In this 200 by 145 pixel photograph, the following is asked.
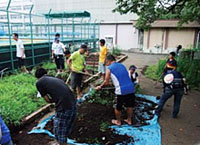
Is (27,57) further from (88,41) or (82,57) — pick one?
(88,41)

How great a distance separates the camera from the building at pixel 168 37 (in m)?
17.2

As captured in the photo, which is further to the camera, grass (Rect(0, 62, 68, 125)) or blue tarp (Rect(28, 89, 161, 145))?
grass (Rect(0, 62, 68, 125))

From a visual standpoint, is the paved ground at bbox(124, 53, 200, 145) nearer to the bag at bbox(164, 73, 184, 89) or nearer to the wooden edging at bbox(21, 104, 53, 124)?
the bag at bbox(164, 73, 184, 89)

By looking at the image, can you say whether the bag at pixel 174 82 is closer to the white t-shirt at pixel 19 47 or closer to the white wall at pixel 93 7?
the white t-shirt at pixel 19 47

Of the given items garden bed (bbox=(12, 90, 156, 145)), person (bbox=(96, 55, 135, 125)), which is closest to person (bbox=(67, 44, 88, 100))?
garden bed (bbox=(12, 90, 156, 145))

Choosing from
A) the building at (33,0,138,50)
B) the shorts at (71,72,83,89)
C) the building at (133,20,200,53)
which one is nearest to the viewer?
the shorts at (71,72,83,89)

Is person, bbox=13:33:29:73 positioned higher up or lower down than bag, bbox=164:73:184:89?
higher up

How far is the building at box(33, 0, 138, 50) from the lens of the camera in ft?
69.7

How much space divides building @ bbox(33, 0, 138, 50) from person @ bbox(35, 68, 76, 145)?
18651 millimetres

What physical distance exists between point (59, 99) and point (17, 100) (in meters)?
2.62

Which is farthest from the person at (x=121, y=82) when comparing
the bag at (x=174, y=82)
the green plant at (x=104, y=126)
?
the bag at (x=174, y=82)

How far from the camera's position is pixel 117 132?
3572mm

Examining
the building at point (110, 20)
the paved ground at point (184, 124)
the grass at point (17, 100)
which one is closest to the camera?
the paved ground at point (184, 124)

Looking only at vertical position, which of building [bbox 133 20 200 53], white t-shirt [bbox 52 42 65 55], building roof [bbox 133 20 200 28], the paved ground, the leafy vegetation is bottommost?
the paved ground
